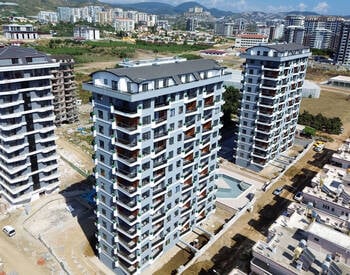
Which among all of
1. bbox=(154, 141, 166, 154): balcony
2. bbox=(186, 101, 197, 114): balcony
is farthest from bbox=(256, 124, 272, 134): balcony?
bbox=(154, 141, 166, 154): balcony

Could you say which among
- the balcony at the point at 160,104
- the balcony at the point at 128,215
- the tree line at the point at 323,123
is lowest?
the tree line at the point at 323,123

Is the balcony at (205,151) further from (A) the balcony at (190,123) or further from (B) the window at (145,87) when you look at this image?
(B) the window at (145,87)

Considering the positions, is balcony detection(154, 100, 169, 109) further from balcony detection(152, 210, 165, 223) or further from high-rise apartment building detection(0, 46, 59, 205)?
high-rise apartment building detection(0, 46, 59, 205)

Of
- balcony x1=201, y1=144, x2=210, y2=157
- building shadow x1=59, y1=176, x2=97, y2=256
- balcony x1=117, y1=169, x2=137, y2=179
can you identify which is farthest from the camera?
building shadow x1=59, y1=176, x2=97, y2=256

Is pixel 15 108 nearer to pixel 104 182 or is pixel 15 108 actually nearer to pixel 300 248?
pixel 104 182

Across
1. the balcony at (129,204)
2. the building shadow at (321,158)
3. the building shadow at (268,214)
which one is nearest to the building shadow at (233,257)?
the building shadow at (268,214)

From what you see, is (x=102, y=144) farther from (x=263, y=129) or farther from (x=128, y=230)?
(x=263, y=129)

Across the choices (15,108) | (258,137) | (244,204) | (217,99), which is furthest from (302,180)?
(15,108)
